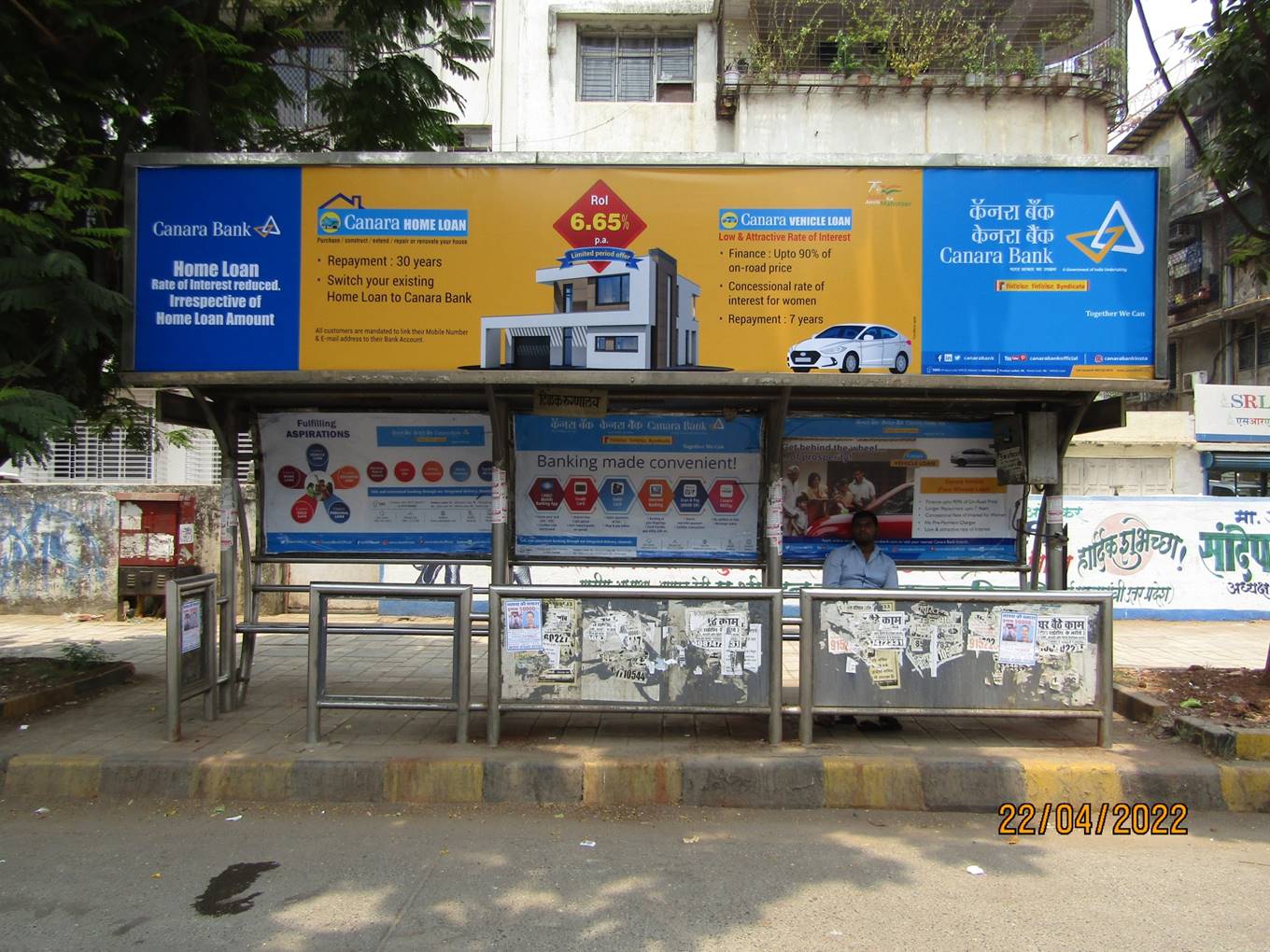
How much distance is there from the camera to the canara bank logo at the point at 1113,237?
5535 mm

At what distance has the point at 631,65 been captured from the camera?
15.6 metres

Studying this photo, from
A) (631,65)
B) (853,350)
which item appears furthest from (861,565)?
(631,65)

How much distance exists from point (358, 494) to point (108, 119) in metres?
3.50

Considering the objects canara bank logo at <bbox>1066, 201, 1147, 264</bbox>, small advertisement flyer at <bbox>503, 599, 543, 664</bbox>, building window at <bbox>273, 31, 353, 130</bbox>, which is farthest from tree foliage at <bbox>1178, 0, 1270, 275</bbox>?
building window at <bbox>273, 31, 353, 130</bbox>

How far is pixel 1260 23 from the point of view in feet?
19.9

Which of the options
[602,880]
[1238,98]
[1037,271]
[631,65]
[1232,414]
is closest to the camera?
[602,880]

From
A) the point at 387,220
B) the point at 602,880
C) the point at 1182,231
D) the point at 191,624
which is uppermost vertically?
the point at 1182,231


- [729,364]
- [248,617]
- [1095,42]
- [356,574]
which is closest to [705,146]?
[1095,42]

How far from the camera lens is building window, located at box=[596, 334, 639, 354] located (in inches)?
217

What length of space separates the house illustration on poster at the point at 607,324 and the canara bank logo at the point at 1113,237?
2584 millimetres

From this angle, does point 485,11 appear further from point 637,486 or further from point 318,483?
point 637,486

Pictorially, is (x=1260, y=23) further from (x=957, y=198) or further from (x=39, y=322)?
(x=39, y=322)

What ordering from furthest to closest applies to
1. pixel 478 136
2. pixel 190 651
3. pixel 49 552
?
pixel 478 136
pixel 49 552
pixel 190 651

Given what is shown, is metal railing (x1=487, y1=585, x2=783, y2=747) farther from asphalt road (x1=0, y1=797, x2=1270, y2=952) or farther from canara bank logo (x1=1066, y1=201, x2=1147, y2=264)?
canara bank logo (x1=1066, y1=201, x2=1147, y2=264)
